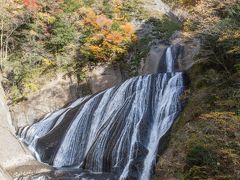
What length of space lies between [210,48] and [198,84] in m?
1.58

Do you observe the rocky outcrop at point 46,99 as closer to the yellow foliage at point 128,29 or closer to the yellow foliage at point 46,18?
the yellow foliage at point 46,18

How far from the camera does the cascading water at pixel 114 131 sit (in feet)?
46.6

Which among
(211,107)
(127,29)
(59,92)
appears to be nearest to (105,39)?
(127,29)

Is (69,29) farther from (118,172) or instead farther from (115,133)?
(118,172)

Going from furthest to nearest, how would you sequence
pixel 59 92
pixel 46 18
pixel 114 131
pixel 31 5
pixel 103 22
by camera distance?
pixel 46 18 → pixel 31 5 → pixel 103 22 → pixel 59 92 → pixel 114 131

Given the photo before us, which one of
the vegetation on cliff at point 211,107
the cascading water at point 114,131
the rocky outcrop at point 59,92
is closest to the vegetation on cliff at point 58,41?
the rocky outcrop at point 59,92

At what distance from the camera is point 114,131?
51.6 feet

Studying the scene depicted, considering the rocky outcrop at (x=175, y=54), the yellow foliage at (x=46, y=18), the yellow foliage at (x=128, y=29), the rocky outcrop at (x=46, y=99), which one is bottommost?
the rocky outcrop at (x=46, y=99)

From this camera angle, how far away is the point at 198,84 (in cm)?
1523

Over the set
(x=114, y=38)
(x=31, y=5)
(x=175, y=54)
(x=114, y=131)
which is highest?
(x=31, y=5)

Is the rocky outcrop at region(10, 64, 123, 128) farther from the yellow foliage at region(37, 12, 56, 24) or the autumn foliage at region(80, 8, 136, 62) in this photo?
the yellow foliage at region(37, 12, 56, 24)

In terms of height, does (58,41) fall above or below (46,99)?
above

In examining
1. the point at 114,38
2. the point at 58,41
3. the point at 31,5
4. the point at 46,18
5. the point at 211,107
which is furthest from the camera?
the point at 46,18

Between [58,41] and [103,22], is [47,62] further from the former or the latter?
[103,22]
